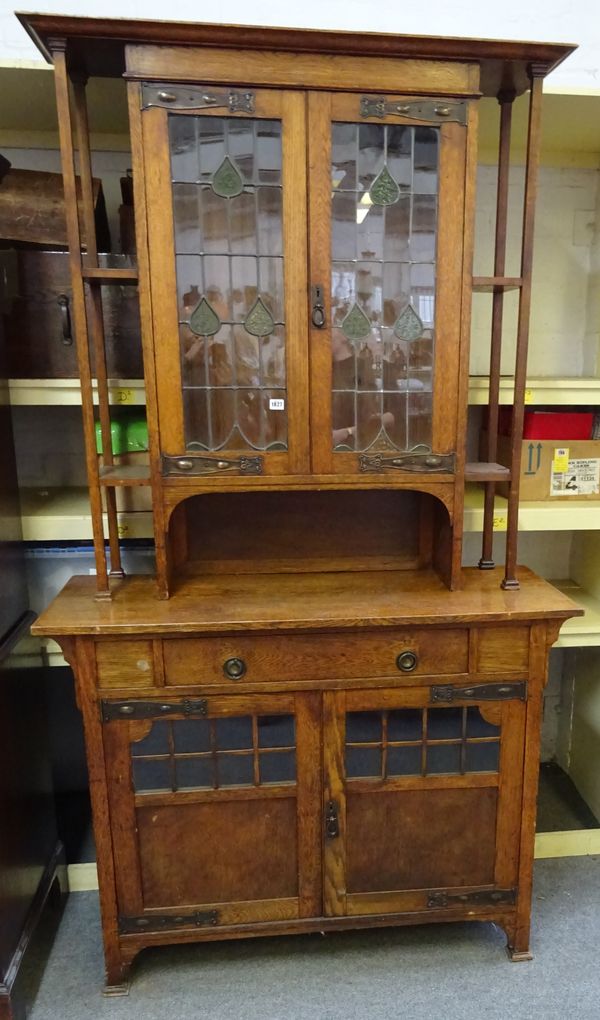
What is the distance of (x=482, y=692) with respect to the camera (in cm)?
153

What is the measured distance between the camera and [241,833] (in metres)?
1.56

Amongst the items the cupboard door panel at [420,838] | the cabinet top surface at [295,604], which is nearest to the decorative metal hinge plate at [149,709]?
the cabinet top surface at [295,604]

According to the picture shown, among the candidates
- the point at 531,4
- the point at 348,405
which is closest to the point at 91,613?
the point at 348,405

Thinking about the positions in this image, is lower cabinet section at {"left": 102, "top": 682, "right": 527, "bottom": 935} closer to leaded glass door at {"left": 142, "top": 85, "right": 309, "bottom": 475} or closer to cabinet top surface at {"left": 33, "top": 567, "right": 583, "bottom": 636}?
cabinet top surface at {"left": 33, "top": 567, "right": 583, "bottom": 636}

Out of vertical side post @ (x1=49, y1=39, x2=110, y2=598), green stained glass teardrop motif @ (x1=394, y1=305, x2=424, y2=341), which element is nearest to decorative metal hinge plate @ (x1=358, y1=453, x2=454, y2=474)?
green stained glass teardrop motif @ (x1=394, y1=305, x2=424, y2=341)

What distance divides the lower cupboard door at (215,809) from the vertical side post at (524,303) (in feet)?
2.18

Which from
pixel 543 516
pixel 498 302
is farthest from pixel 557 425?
pixel 498 302

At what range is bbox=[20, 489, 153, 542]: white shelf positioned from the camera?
1.72 meters

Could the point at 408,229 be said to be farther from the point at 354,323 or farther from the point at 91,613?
the point at 91,613

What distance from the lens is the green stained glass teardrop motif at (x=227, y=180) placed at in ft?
4.51

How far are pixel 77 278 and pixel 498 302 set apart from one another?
1052 mm

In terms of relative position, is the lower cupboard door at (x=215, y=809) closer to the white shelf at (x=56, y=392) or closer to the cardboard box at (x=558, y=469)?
the white shelf at (x=56, y=392)

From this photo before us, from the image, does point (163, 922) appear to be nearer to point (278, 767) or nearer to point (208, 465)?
point (278, 767)

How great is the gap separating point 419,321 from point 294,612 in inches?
29.6
